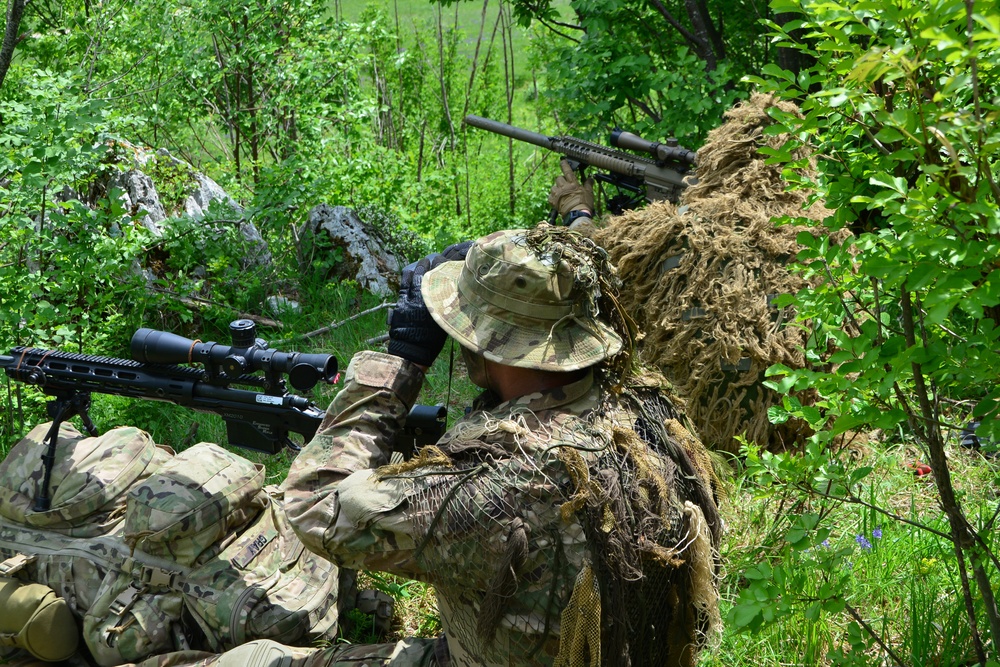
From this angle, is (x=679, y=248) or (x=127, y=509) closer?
(x=127, y=509)

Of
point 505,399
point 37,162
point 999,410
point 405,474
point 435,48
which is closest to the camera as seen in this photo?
point 999,410

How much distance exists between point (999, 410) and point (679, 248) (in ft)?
7.91

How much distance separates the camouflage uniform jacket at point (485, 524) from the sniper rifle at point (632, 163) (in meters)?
4.08

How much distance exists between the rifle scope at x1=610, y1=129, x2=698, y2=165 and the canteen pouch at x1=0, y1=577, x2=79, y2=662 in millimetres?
4644

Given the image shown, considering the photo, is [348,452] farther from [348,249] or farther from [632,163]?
[632,163]

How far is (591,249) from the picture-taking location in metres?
2.51

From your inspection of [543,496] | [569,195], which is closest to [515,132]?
[569,195]

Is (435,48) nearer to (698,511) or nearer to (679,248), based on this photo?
(679,248)

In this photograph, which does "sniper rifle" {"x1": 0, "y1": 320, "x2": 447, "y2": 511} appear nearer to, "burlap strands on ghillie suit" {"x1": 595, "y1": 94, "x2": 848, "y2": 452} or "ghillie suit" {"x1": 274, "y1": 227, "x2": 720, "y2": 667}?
"ghillie suit" {"x1": 274, "y1": 227, "x2": 720, "y2": 667}

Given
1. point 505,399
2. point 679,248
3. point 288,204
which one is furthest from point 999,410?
point 288,204

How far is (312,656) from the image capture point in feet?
9.43

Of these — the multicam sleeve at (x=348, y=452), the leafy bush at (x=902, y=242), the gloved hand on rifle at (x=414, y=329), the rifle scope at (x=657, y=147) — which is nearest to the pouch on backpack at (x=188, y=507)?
the multicam sleeve at (x=348, y=452)

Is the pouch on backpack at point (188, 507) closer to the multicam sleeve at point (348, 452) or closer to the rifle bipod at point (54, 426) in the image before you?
the rifle bipod at point (54, 426)

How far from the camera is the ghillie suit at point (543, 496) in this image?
2246 millimetres
